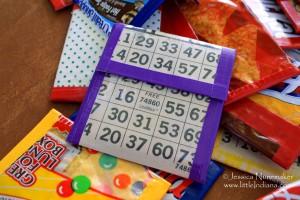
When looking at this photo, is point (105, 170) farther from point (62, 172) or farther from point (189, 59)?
point (189, 59)

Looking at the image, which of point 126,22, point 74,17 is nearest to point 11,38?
point 74,17

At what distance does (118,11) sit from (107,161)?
312mm

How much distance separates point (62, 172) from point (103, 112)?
0.12 meters

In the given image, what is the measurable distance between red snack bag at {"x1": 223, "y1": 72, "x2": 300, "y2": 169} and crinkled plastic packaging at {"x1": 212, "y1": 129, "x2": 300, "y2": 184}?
15 mm

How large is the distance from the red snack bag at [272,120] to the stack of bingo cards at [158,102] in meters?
0.04

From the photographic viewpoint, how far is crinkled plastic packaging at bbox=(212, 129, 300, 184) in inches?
22.3

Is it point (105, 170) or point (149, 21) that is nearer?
point (105, 170)

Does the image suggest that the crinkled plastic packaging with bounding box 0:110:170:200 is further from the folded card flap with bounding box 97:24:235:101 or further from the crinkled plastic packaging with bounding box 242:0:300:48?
the crinkled plastic packaging with bounding box 242:0:300:48

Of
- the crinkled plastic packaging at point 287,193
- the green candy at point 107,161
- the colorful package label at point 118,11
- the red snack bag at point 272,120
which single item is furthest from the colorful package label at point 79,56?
the crinkled plastic packaging at point 287,193

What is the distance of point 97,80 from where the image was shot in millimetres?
629

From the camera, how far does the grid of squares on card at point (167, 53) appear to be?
61cm

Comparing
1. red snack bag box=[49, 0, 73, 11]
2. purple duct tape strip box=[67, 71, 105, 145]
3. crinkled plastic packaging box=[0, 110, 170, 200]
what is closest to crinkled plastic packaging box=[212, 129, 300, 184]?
crinkled plastic packaging box=[0, 110, 170, 200]

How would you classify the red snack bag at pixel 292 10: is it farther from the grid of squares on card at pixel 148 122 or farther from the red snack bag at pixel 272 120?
the grid of squares on card at pixel 148 122

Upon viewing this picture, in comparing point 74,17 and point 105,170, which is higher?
point 74,17
